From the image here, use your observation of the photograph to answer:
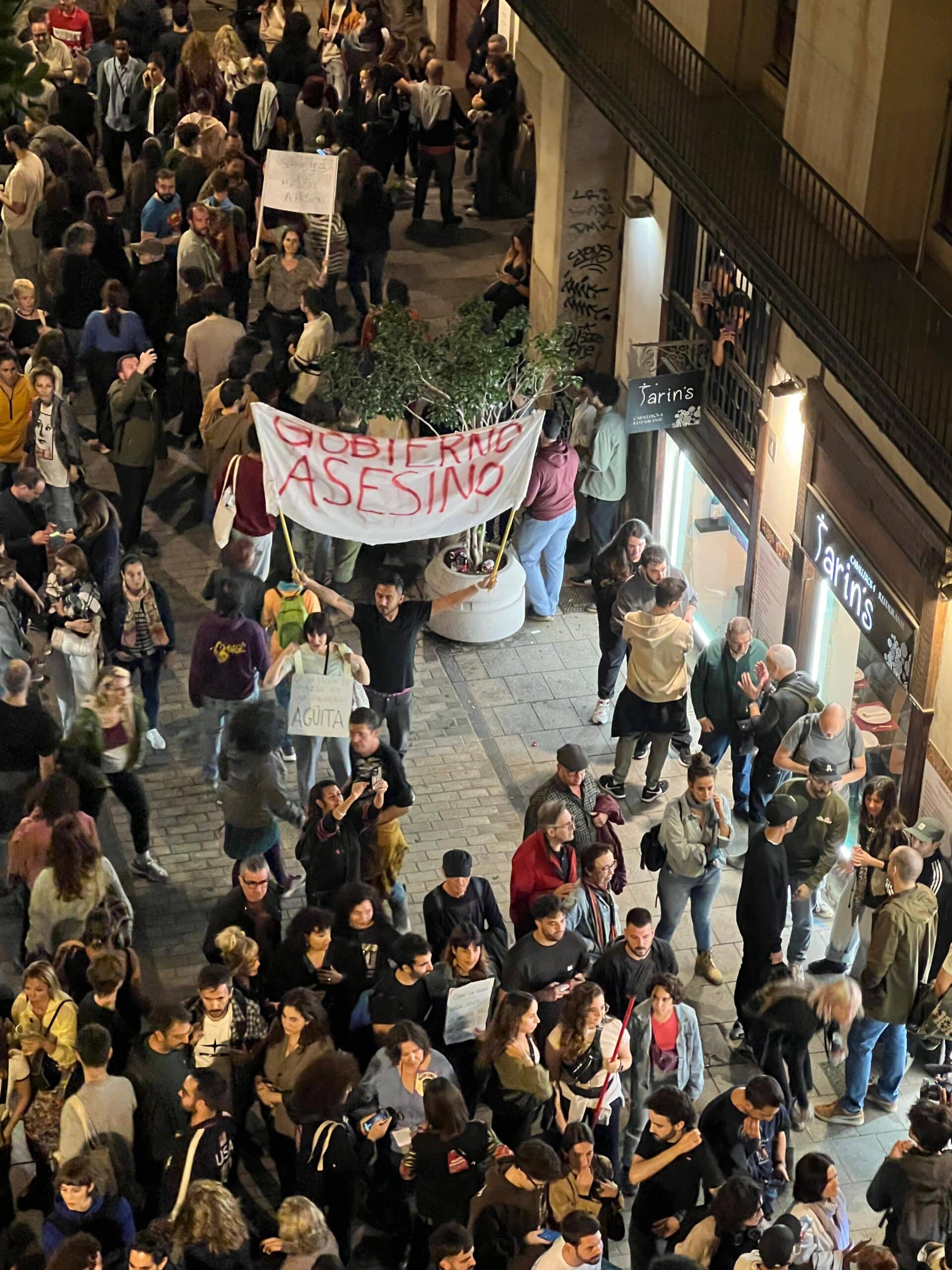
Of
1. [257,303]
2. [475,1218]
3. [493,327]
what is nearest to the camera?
[475,1218]

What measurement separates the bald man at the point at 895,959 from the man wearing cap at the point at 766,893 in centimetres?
53

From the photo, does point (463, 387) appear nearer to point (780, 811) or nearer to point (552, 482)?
point (552, 482)

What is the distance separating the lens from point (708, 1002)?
1248 cm

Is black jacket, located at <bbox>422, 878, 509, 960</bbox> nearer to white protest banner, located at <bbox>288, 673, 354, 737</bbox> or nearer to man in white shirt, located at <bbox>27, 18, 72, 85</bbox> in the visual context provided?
white protest banner, located at <bbox>288, 673, 354, 737</bbox>

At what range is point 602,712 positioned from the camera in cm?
1542

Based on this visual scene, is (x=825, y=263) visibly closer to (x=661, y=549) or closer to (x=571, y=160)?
(x=661, y=549)

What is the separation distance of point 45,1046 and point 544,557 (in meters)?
7.95

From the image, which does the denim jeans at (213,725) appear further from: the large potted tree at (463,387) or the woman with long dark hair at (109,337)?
the woman with long dark hair at (109,337)

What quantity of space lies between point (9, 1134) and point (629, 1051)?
10.3ft

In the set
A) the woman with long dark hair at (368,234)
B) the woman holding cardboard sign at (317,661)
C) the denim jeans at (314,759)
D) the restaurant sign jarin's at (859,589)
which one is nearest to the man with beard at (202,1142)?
the woman holding cardboard sign at (317,661)

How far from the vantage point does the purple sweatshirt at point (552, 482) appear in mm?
15906

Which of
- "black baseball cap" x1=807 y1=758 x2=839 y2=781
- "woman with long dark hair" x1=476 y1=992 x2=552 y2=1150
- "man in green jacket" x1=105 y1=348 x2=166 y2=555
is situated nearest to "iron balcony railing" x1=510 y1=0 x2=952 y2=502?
"black baseball cap" x1=807 y1=758 x2=839 y2=781

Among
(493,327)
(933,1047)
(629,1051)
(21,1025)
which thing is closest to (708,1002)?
(933,1047)

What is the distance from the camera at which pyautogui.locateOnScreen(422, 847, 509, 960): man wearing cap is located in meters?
10.8
